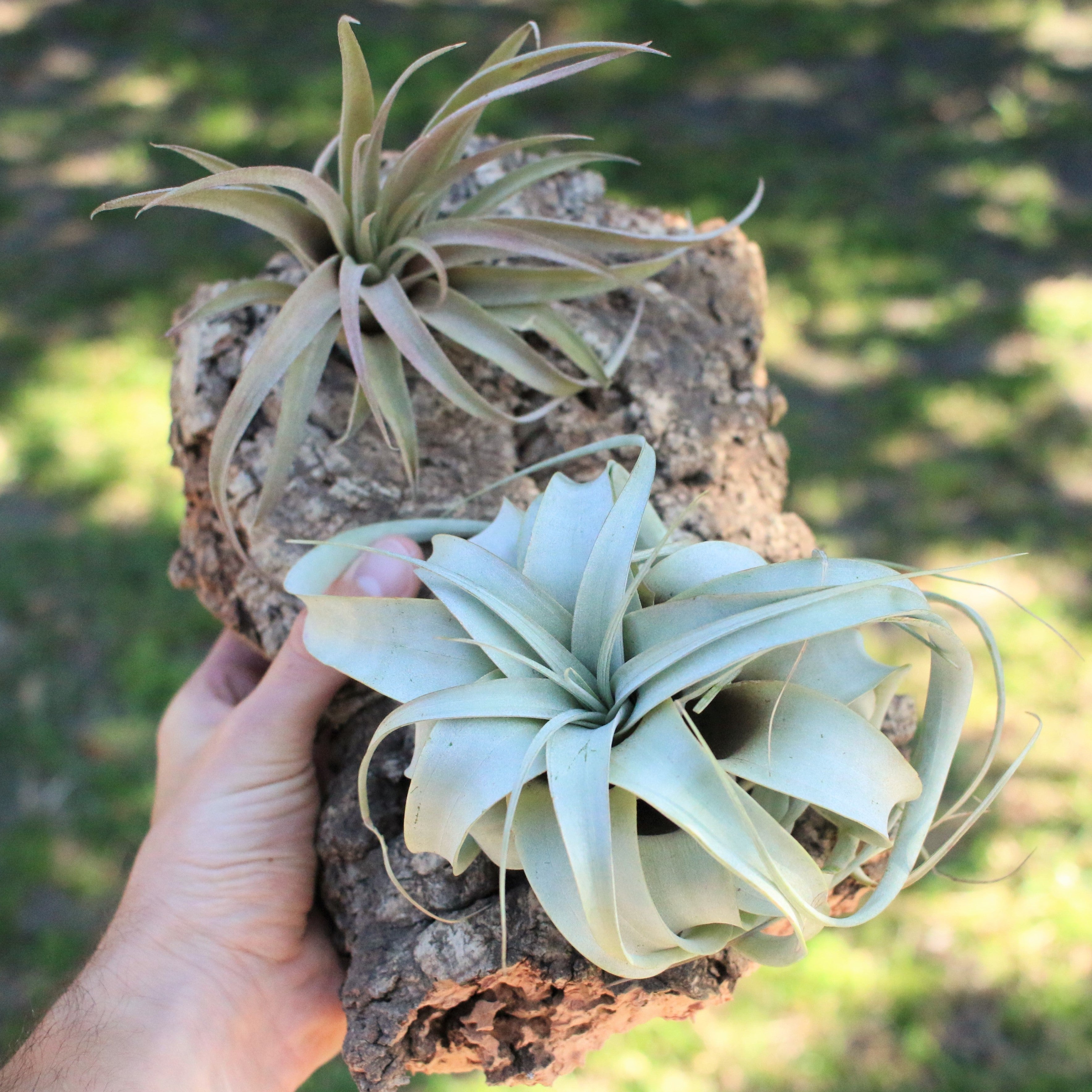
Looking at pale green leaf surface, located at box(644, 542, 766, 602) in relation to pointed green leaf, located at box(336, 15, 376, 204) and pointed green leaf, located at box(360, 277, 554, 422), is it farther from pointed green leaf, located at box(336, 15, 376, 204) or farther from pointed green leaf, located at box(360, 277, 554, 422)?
A: pointed green leaf, located at box(336, 15, 376, 204)

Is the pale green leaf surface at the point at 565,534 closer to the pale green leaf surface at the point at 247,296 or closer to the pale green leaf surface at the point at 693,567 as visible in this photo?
the pale green leaf surface at the point at 693,567

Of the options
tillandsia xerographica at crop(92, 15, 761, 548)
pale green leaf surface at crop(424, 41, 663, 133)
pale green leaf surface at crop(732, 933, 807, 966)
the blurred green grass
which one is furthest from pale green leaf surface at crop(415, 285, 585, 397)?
the blurred green grass

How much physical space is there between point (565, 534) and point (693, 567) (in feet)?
0.51

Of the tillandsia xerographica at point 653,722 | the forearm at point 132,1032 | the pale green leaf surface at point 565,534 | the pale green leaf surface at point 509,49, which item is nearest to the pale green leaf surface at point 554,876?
the tillandsia xerographica at point 653,722

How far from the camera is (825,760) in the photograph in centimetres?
102

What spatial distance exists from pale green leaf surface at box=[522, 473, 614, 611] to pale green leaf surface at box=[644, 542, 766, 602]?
0.28 ft

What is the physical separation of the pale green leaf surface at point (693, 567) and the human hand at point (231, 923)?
1.11ft

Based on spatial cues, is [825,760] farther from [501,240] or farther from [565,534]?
[501,240]

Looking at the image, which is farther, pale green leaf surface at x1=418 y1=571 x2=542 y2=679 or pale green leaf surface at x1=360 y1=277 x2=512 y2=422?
pale green leaf surface at x1=360 y1=277 x2=512 y2=422

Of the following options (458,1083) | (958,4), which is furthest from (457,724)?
(958,4)

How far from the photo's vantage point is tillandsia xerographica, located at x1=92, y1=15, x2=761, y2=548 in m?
1.32

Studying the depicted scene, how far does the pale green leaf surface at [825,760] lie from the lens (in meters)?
1.00

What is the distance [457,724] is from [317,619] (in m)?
0.22

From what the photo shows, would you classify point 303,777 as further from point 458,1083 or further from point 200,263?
point 200,263
